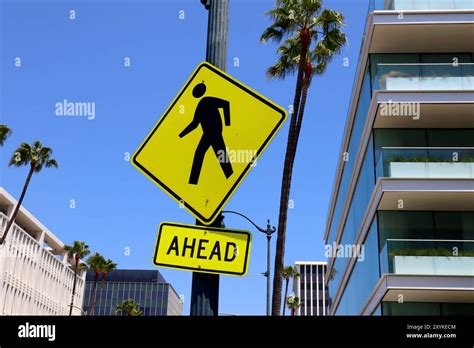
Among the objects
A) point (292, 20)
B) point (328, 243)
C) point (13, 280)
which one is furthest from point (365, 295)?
point (13, 280)

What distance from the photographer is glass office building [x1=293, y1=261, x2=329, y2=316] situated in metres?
157

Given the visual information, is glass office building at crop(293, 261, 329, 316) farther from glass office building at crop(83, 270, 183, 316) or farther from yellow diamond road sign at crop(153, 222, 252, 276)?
yellow diamond road sign at crop(153, 222, 252, 276)

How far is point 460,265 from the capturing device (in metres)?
22.5

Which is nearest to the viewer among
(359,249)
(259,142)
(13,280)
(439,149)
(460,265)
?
(259,142)

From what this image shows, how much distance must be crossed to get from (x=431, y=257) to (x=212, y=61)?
65.6 feet

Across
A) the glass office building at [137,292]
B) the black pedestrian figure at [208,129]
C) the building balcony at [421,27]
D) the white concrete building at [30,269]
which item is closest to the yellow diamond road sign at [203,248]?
the black pedestrian figure at [208,129]

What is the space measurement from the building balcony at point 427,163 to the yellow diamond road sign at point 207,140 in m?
20.9

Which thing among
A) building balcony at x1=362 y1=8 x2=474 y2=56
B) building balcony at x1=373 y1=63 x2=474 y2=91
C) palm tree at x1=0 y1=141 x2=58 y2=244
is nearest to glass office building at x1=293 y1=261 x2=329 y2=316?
palm tree at x1=0 y1=141 x2=58 y2=244

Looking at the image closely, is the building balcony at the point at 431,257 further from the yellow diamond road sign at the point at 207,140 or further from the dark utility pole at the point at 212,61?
the yellow diamond road sign at the point at 207,140

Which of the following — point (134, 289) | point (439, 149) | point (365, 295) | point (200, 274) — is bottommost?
point (200, 274)

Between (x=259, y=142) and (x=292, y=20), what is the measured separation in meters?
24.4

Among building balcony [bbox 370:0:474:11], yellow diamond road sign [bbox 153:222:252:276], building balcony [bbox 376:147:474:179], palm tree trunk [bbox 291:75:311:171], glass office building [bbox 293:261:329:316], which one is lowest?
yellow diamond road sign [bbox 153:222:252:276]

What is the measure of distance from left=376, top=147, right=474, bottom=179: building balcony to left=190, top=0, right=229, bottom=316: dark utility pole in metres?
20.7
